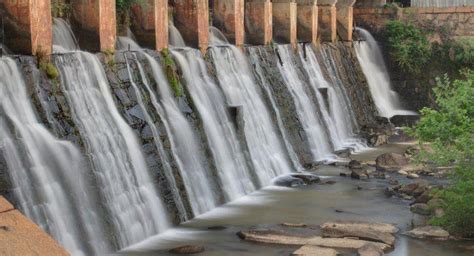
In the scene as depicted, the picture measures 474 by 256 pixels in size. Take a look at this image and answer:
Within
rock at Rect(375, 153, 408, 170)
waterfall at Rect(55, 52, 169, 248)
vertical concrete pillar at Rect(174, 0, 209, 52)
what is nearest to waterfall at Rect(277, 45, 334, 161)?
rock at Rect(375, 153, 408, 170)

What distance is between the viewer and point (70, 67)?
42.6 feet

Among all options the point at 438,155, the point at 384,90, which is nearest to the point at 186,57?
the point at 438,155

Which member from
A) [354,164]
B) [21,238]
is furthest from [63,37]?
[21,238]

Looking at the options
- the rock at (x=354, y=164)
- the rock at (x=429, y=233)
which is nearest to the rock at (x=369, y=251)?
the rock at (x=429, y=233)

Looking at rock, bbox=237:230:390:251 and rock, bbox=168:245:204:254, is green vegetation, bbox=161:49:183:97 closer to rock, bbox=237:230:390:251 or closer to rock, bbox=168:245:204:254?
rock, bbox=237:230:390:251

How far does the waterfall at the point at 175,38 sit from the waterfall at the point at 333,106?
6102 mm

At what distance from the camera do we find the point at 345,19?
29.7 meters

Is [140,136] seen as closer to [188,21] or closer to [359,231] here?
[359,231]

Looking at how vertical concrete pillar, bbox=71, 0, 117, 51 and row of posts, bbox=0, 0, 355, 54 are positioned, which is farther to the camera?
vertical concrete pillar, bbox=71, 0, 117, 51

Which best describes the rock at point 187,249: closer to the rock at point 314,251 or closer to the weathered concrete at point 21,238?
the rock at point 314,251

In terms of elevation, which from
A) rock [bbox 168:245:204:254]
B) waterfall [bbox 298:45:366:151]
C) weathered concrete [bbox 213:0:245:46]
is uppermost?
weathered concrete [bbox 213:0:245:46]

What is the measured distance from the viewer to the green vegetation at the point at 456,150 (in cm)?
1246

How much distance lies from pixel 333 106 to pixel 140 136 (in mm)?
12000

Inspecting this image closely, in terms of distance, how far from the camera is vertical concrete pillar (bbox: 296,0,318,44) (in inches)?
1051
